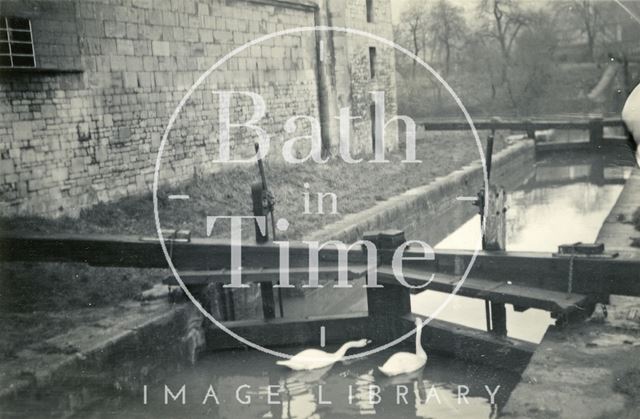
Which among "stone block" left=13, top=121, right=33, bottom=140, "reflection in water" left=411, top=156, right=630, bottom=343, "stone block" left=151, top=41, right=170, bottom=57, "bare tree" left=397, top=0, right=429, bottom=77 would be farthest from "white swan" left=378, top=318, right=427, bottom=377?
"bare tree" left=397, top=0, right=429, bottom=77

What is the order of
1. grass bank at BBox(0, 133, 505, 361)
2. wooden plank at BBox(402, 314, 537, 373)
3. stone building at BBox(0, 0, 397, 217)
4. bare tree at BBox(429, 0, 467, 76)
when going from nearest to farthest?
1. wooden plank at BBox(402, 314, 537, 373)
2. grass bank at BBox(0, 133, 505, 361)
3. stone building at BBox(0, 0, 397, 217)
4. bare tree at BBox(429, 0, 467, 76)

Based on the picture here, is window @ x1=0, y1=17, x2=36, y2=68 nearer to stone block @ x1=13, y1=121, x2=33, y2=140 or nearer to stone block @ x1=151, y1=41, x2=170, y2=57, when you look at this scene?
stone block @ x1=13, y1=121, x2=33, y2=140

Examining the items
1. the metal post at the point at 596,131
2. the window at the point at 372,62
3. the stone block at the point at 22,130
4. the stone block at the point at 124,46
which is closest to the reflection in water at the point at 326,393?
the stone block at the point at 22,130

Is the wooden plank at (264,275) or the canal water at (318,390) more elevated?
the wooden plank at (264,275)

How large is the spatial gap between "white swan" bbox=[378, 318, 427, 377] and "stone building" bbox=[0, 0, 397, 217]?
504 cm

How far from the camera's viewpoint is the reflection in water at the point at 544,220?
750 cm

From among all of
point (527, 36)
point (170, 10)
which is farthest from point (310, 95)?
point (527, 36)

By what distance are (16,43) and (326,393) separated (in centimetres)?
590

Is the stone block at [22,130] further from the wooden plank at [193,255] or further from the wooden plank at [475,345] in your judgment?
the wooden plank at [475,345]

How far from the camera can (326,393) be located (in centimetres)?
573

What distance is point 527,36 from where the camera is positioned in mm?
31828

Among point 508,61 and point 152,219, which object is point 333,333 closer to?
point 152,219

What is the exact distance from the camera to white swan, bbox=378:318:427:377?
19.2ft

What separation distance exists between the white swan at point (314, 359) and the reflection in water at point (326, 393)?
0.07m
